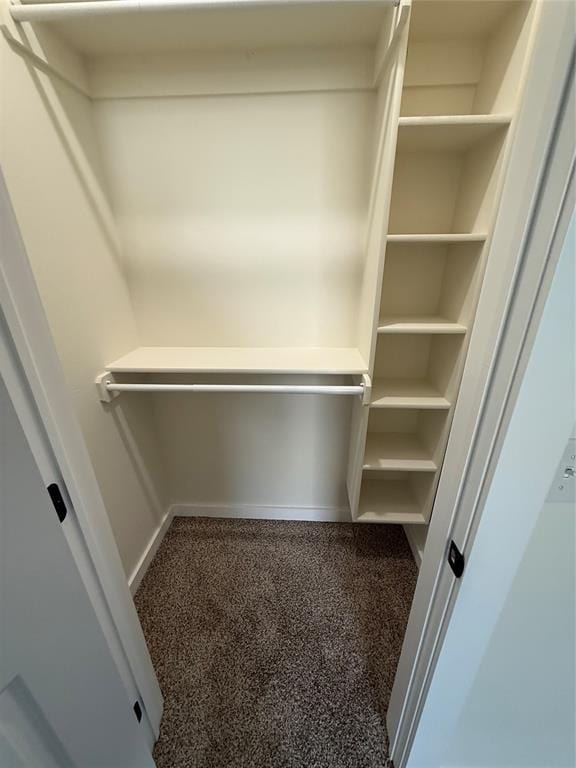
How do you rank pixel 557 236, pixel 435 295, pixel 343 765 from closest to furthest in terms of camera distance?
pixel 557 236 → pixel 343 765 → pixel 435 295

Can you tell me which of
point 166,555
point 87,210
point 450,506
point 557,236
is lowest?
point 166,555

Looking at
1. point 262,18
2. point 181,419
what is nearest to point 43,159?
point 262,18

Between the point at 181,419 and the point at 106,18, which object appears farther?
the point at 181,419

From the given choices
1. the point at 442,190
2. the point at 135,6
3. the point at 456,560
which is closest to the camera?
the point at 456,560

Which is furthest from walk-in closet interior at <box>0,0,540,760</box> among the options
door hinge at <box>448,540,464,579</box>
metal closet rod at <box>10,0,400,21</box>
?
door hinge at <box>448,540,464,579</box>

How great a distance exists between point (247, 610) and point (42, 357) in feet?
4.83

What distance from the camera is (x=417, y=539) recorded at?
1709mm

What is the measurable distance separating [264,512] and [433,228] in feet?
5.91

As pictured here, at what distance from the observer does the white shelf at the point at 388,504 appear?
1555 mm

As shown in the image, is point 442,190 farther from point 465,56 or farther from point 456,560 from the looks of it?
point 456,560

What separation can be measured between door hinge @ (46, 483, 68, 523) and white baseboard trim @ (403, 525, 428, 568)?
5.22ft

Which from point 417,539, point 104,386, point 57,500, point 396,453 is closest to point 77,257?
point 104,386

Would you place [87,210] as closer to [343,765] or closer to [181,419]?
[181,419]

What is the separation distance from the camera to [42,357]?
1.91 feet
